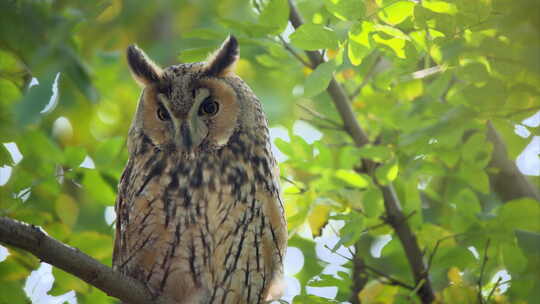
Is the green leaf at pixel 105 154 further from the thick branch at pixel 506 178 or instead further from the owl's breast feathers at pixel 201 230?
the thick branch at pixel 506 178

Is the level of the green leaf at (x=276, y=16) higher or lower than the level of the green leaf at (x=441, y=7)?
lower

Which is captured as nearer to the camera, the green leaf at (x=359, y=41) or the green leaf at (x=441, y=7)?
the green leaf at (x=441, y=7)

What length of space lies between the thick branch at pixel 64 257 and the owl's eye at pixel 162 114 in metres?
0.91

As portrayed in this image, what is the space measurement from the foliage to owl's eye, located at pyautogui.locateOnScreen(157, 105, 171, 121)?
0.24m

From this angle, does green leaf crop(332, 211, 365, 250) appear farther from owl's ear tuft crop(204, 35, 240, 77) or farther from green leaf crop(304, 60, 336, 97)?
owl's ear tuft crop(204, 35, 240, 77)

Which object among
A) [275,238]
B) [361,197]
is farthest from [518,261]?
[275,238]

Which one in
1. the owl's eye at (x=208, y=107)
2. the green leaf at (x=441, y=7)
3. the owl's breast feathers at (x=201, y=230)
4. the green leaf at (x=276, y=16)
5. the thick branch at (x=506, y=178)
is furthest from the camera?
the thick branch at (x=506, y=178)

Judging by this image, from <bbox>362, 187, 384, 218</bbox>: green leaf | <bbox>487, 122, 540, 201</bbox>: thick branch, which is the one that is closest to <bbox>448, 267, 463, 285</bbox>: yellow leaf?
<bbox>362, 187, 384, 218</bbox>: green leaf

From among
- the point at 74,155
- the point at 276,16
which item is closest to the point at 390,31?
the point at 276,16

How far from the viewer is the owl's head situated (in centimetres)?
277

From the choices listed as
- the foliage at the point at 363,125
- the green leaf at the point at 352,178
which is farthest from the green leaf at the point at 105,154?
the green leaf at the point at 352,178

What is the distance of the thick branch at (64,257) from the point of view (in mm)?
1752

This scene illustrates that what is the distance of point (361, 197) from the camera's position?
9.62ft

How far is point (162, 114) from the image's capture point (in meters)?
2.85
